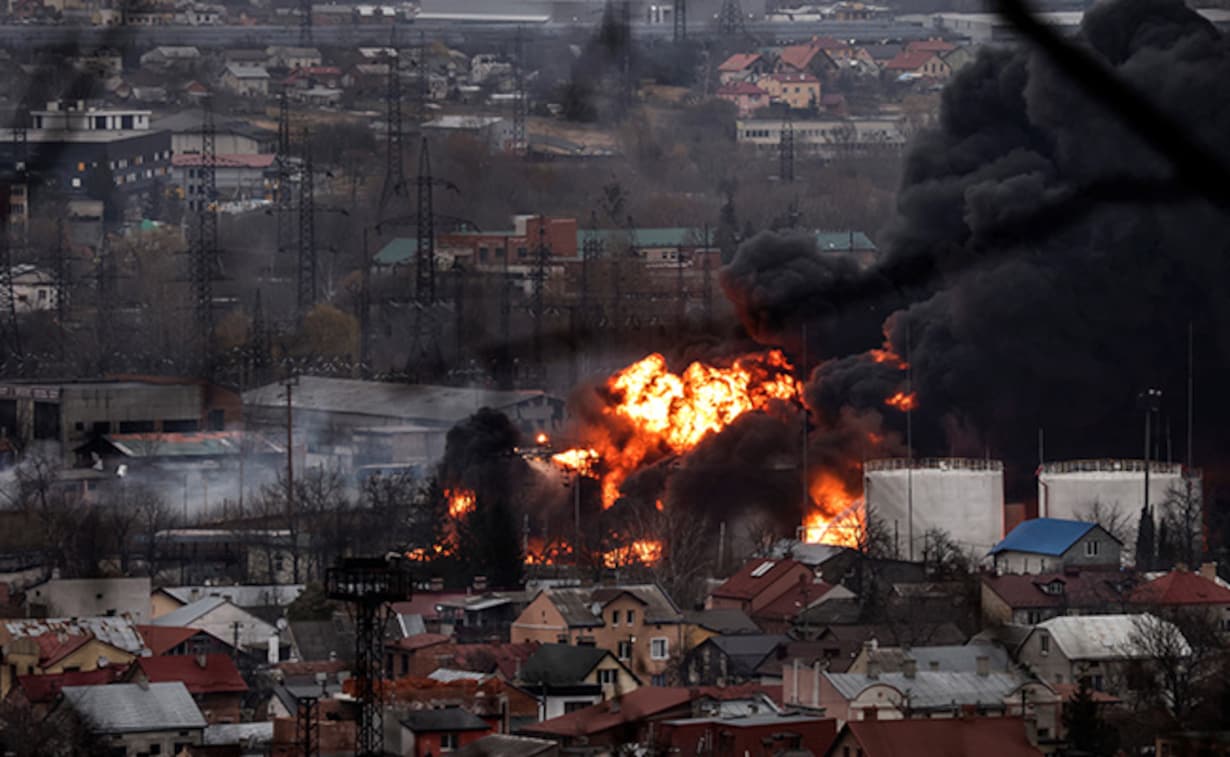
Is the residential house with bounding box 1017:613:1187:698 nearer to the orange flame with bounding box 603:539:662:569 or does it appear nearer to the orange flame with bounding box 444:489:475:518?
the orange flame with bounding box 603:539:662:569

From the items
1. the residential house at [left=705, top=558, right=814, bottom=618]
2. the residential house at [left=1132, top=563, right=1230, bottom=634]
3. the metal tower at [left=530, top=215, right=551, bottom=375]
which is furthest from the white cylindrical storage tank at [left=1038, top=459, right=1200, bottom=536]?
the metal tower at [left=530, top=215, right=551, bottom=375]

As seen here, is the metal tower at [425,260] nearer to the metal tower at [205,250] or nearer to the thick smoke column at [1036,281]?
the metal tower at [205,250]

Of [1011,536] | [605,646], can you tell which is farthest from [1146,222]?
[605,646]

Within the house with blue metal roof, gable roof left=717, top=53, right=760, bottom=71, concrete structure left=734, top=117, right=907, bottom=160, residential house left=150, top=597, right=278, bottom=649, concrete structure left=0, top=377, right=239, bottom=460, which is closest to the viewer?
residential house left=150, top=597, right=278, bottom=649

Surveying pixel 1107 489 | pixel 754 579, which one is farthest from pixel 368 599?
pixel 1107 489

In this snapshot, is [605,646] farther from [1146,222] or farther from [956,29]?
[956,29]

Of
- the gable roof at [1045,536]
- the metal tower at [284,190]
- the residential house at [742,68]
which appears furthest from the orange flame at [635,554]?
the residential house at [742,68]

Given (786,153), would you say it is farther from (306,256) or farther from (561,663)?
(561,663)
